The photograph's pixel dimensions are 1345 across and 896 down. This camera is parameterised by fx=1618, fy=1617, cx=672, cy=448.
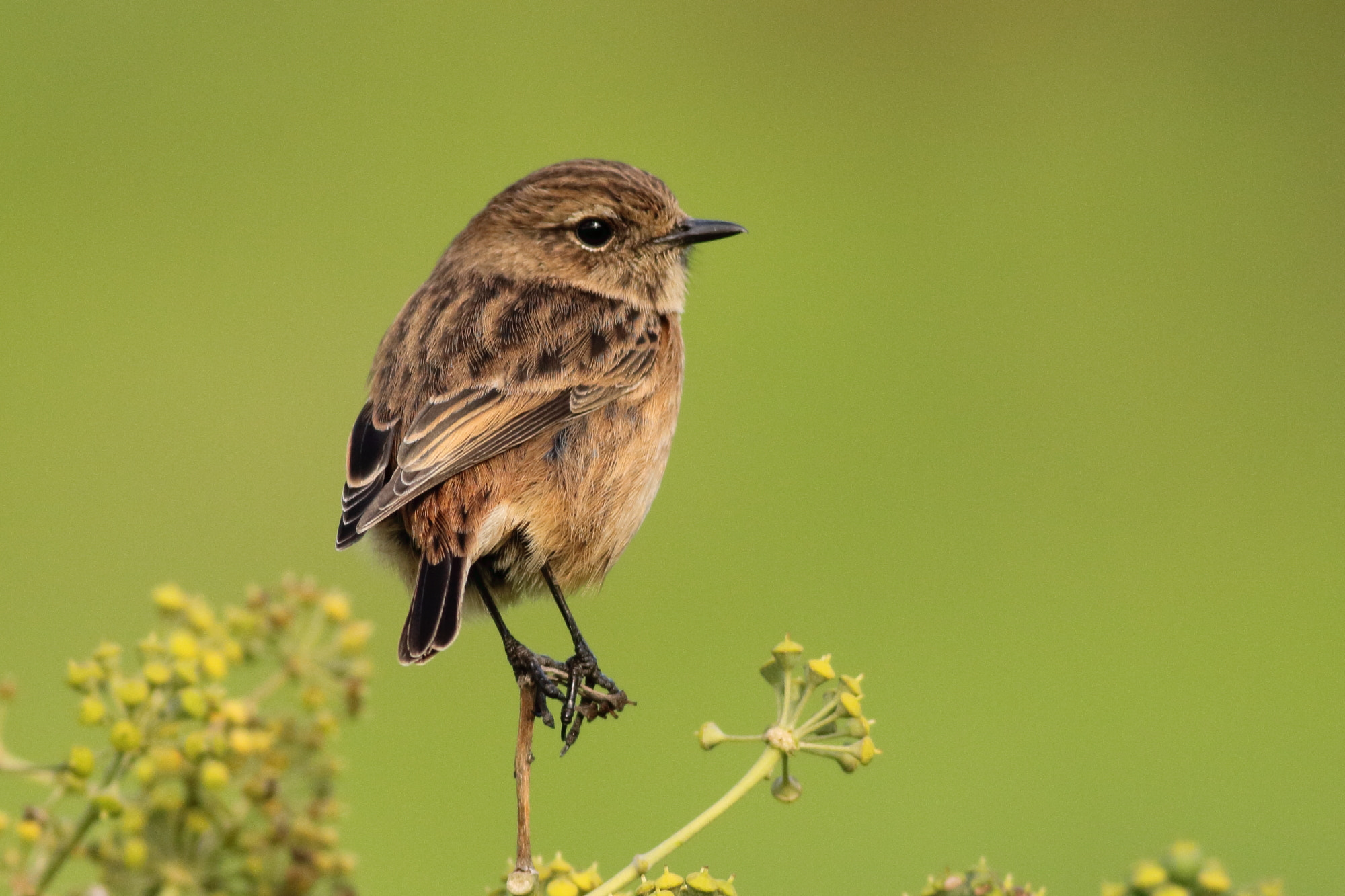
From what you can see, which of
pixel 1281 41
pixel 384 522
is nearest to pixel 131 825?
pixel 384 522

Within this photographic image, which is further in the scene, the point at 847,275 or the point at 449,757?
the point at 847,275

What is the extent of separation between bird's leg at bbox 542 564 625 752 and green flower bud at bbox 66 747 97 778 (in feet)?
3.25

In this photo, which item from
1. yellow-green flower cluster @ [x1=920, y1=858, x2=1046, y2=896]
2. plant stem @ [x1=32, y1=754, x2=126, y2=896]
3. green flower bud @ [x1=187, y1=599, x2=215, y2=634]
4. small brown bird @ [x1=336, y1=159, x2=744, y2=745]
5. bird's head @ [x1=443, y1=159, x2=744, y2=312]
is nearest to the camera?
yellow-green flower cluster @ [x1=920, y1=858, x2=1046, y2=896]

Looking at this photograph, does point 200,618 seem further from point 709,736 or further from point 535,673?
point 709,736

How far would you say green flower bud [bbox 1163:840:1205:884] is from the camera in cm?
186

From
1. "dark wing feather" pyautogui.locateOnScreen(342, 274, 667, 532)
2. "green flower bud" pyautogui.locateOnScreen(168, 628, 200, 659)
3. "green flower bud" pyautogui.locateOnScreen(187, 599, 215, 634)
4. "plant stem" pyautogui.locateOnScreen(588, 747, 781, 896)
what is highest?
"dark wing feather" pyautogui.locateOnScreen(342, 274, 667, 532)

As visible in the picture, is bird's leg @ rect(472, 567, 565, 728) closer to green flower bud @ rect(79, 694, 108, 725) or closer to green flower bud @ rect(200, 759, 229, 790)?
green flower bud @ rect(200, 759, 229, 790)

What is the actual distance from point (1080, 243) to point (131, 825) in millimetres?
14431

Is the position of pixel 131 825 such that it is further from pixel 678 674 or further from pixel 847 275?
pixel 847 275

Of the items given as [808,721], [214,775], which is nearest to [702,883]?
[808,721]

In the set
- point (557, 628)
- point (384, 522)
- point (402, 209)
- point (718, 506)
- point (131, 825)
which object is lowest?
point (131, 825)

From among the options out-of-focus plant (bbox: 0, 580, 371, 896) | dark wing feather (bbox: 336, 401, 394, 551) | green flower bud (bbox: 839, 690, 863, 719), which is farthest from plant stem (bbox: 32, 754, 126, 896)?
dark wing feather (bbox: 336, 401, 394, 551)

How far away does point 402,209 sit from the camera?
1503 centimetres

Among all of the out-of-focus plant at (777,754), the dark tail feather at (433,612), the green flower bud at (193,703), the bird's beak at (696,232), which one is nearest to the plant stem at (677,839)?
the out-of-focus plant at (777,754)
